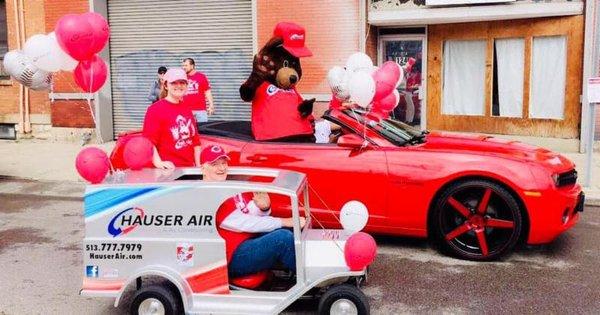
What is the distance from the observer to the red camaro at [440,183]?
566cm

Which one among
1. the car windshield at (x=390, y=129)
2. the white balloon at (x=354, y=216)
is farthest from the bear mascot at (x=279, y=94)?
the white balloon at (x=354, y=216)

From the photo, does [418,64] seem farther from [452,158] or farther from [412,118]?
[452,158]

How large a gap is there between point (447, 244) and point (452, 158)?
0.77 m

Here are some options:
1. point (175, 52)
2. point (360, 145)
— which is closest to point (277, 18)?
point (175, 52)

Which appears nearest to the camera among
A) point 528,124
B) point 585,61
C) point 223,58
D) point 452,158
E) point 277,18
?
point 452,158

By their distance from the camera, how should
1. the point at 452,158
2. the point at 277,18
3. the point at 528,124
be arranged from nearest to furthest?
1. the point at 452,158
2. the point at 528,124
3. the point at 277,18

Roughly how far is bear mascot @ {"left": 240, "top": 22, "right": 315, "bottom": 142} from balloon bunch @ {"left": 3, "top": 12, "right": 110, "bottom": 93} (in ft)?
5.60

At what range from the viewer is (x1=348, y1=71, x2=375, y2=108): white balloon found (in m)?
5.79

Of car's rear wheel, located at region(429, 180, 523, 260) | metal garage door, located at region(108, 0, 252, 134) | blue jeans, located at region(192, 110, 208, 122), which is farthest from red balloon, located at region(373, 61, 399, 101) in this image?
metal garage door, located at region(108, 0, 252, 134)

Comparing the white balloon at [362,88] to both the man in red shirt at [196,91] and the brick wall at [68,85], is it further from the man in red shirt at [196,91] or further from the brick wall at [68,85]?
the brick wall at [68,85]

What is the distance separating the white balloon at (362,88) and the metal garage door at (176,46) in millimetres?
8481

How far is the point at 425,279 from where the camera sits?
540cm

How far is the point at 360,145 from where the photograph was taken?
6.14 metres

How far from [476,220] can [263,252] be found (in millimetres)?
2306
